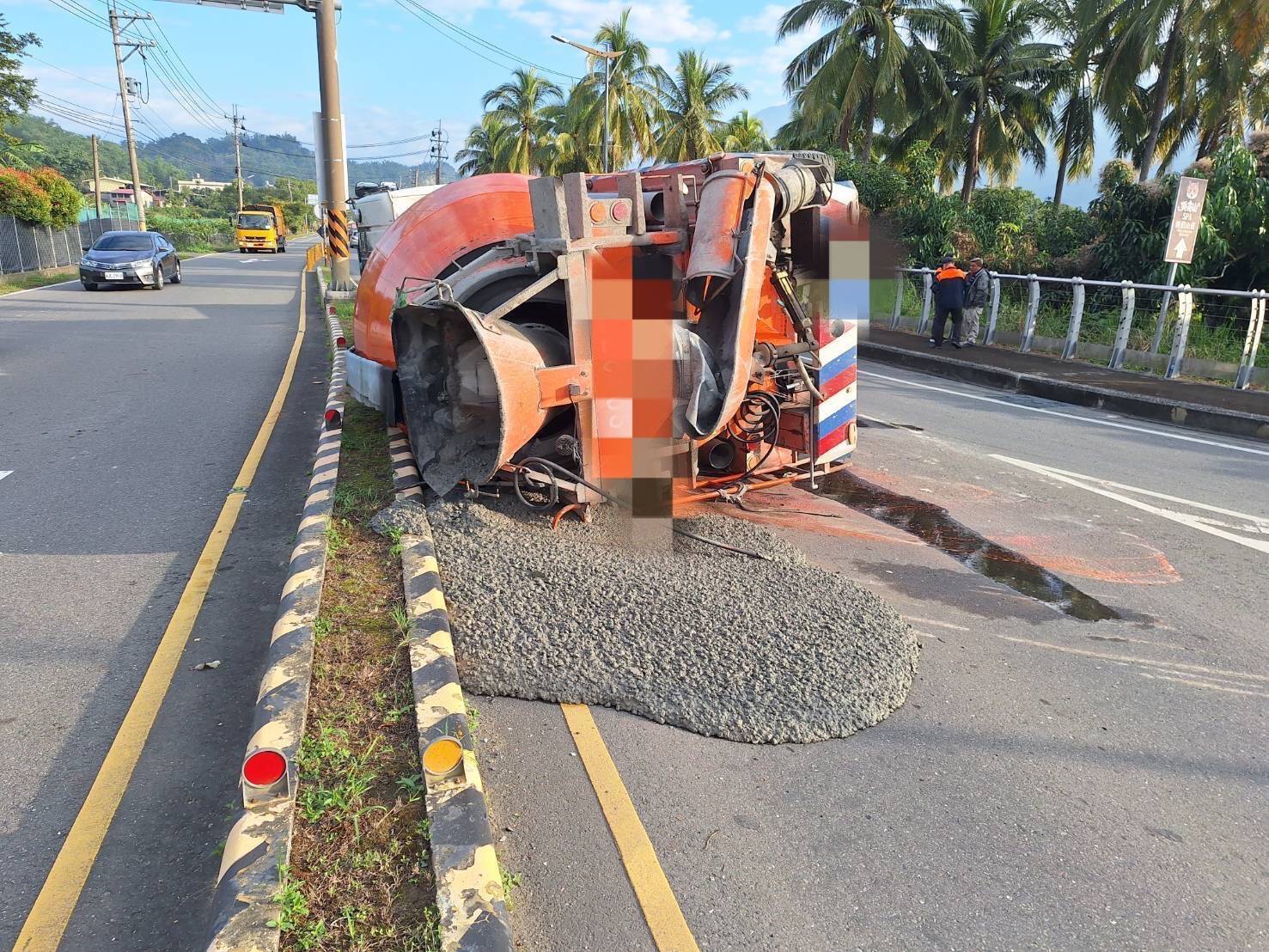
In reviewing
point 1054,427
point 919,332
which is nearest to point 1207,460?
point 1054,427

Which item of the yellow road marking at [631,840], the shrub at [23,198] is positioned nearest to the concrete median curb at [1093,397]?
the yellow road marking at [631,840]

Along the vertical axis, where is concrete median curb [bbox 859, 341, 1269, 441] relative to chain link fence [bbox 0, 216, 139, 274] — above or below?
below

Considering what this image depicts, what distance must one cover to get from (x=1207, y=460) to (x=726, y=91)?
1419 inches

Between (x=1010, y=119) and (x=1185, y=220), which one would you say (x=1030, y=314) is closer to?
(x=1185, y=220)

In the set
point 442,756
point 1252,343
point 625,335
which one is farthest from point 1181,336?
point 442,756

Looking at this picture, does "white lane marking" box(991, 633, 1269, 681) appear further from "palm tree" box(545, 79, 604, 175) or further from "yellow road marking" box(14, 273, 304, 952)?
"palm tree" box(545, 79, 604, 175)

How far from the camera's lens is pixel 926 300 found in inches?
697

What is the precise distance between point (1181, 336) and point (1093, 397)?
202 cm

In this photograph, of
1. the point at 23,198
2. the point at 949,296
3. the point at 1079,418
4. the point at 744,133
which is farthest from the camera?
the point at 744,133

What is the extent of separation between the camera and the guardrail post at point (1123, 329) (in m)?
13.3

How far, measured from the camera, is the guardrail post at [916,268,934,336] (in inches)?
692

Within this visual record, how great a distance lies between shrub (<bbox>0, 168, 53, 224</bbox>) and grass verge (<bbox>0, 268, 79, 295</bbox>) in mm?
1507

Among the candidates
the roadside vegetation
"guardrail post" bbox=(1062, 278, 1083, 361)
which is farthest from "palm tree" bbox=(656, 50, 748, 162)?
"guardrail post" bbox=(1062, 278, 1083, 361)

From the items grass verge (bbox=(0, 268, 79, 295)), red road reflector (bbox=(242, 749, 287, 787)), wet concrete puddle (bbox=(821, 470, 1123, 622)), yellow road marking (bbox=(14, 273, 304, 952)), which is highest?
grass verge (bbox=(0, 268, 79, 295))
